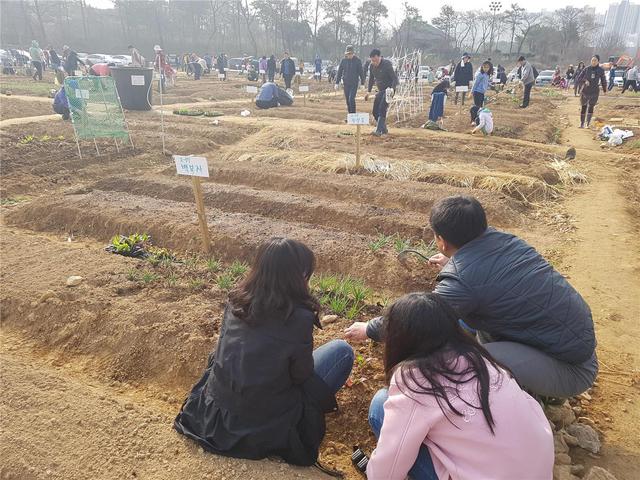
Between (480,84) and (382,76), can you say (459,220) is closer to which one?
(382,76)

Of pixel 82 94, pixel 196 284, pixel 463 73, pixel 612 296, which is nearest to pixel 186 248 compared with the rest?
pixel 196 284

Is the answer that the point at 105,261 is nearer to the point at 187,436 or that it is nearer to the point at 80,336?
the point at 80,336

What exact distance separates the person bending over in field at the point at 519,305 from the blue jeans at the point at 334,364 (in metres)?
0.22

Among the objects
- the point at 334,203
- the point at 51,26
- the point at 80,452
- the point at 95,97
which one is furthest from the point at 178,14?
the point at 80,452

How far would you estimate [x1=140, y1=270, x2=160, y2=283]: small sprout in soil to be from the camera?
12.8 feet

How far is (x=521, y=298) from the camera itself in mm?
2072

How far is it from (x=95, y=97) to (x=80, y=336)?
622 cm

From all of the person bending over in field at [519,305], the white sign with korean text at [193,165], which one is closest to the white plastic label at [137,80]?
the white sign with korean text at [193,165]

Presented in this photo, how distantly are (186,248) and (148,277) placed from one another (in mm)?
1088

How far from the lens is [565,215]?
5891 millimetres

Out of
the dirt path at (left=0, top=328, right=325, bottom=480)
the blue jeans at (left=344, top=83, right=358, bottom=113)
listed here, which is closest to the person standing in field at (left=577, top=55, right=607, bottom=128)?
the blue jeans at (left=344, top=83, right=358, bottom=113)

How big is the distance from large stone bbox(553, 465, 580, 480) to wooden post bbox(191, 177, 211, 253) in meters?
3.42

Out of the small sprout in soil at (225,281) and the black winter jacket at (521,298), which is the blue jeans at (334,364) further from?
the small sprout in soil at (225,281)

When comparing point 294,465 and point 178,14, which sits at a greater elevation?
point 178,14
